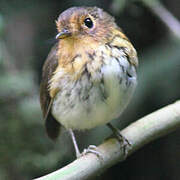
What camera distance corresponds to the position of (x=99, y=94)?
2844 millimetres

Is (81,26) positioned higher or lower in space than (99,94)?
higher

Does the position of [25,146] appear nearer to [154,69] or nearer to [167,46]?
[154,69]

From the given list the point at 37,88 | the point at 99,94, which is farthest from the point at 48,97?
the point at 37,88

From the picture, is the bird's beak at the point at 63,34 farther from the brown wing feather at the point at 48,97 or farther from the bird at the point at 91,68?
the brown wing feather at the point at 48,97

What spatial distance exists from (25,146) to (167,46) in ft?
5.46

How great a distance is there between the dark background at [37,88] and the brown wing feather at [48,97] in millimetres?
371

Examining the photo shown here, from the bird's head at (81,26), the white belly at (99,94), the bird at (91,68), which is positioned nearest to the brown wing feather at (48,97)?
the bird at (91,68)

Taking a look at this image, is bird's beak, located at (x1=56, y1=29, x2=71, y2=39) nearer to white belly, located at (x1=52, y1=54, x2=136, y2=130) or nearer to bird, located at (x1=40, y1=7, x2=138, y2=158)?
bird, located at (x1=40, y1=7, x2=138, y2=158)

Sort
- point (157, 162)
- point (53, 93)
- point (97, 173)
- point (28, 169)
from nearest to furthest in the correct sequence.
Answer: point (97, 173) < point (53, 93) < point (28, 169) < point (157, 162)

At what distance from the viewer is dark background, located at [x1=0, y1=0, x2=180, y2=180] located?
413 centimetres

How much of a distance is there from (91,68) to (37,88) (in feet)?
6.07

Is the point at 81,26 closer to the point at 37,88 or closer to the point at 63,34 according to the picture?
the point at 63,34

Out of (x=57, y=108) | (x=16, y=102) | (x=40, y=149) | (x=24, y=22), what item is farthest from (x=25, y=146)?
(x=24, y=22)

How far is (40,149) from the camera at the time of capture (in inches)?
168
